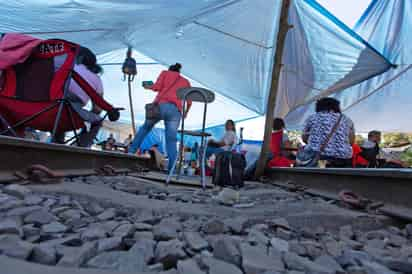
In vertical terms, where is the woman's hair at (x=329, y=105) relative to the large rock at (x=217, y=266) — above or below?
above

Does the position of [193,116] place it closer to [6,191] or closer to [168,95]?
[168,95]

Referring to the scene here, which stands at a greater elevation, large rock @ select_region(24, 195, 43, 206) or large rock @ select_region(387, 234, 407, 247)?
large rock @ select_region(387, 234, 407, 247)

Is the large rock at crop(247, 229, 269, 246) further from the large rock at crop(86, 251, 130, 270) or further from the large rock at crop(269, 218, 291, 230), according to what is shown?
the large rock at crop(86, 251, 130, 270)

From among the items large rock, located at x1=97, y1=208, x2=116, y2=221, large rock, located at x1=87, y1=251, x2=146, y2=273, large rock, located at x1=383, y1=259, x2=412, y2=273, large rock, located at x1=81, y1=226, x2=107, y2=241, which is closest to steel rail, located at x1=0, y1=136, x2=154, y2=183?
large rock, located at x1=97, y1=208, x2=116, y2=221

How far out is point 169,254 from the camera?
0.77m

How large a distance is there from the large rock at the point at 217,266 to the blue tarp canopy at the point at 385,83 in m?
6.37

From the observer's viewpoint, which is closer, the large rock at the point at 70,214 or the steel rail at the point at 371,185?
the large rock at the point at 70,214

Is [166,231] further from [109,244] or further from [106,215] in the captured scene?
[106,215]

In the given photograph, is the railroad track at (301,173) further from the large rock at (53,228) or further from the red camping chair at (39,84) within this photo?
the large rock at (53,228)

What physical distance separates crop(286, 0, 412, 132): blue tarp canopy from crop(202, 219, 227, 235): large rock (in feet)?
20.1

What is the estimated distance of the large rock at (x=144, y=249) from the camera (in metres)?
0.77

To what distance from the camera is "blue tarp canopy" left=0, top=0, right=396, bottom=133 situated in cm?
507

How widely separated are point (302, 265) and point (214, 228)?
1.20 feet

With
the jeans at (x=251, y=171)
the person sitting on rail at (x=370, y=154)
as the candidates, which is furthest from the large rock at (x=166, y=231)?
the person sitting on rail at (x=370, y=154)
